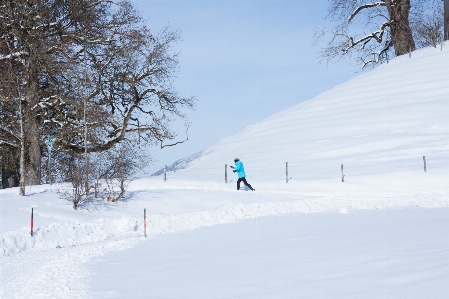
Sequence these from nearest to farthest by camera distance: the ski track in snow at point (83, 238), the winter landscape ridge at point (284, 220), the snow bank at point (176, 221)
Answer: the winter landscape ridge at point (284, 220)
the ski track in snow at point (83, 238)
the snow bank at point (176, 221)

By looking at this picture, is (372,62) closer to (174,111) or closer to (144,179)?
(174,111)

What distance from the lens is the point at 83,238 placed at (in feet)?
51.2

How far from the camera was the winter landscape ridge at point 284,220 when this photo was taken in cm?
794

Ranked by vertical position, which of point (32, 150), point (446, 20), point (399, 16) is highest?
point (446, 20)

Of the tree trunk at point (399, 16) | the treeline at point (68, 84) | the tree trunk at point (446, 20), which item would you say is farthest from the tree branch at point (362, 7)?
the treeline at point (68, 84)

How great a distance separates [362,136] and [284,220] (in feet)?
57.8

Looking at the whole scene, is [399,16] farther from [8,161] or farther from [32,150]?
[8,161]

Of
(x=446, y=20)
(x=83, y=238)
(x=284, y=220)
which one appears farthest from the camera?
(x=446, y=20)

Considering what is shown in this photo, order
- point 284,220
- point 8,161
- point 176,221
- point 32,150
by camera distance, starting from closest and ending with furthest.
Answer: point 284,220 < point 176,221 < point 32,150 < point 8,161

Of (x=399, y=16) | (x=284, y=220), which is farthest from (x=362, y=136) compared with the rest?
(x=284, y=220)

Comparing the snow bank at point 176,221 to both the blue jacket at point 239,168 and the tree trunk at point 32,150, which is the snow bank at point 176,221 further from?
the tree trunk at point 32,150

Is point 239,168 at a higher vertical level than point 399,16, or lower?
lower

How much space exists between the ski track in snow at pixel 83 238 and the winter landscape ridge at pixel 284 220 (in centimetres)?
5

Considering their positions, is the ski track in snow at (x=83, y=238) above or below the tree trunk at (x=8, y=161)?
below
